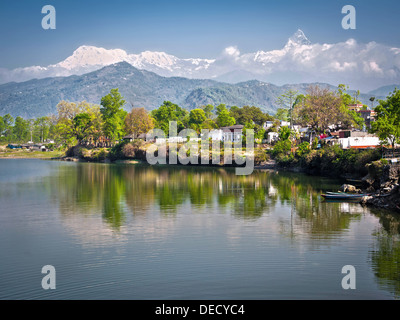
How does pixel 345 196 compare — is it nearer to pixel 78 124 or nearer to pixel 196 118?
pixel 78 124

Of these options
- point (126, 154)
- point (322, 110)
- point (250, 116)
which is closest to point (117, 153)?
point (126, 154)

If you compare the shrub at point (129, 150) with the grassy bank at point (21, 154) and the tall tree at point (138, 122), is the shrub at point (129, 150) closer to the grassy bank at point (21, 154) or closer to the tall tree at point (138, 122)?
the tall tree at point (138, 122)

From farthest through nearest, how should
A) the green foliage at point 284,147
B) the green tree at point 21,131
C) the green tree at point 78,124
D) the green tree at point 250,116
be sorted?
the green tree at point 21,131, the green tree at point 250,116, the green tree at point 78,124, the green foliage at point 284,147

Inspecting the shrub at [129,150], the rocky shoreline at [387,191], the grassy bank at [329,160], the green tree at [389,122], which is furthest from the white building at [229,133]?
the rocky shoreline at [387,191]

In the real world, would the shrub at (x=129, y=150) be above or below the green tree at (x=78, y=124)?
below

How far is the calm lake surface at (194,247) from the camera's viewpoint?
61.9 ft

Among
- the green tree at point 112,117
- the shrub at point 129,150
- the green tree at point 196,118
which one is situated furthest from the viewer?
the green tree at point 196,118

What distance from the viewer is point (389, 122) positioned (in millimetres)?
54500

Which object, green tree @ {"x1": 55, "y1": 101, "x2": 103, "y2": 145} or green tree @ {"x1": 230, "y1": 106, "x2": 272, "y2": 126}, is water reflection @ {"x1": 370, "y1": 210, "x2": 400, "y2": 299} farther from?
green tree @ {"x1": 230, "y1": 106, "x2": 272, "y2": 126}

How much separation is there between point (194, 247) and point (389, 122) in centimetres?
3952

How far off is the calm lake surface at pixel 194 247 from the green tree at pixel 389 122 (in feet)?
49.8

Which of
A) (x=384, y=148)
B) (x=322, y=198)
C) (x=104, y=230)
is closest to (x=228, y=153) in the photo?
(x=384, y=148)

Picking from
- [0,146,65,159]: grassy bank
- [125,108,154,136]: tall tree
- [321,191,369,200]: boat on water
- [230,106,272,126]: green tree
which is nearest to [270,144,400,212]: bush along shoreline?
[321,191,369,200]: boat on water
